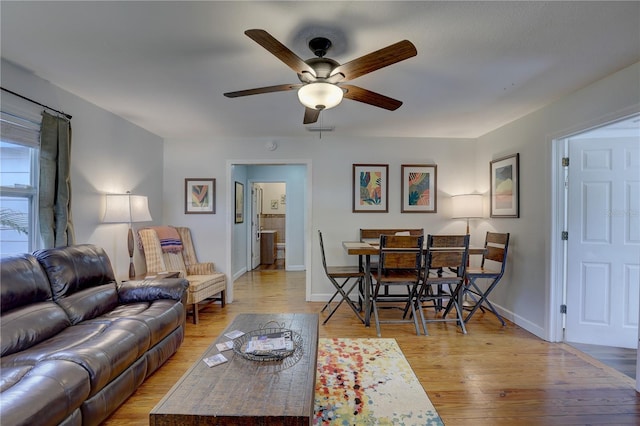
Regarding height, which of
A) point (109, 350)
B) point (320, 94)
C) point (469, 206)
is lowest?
point (109, 350)

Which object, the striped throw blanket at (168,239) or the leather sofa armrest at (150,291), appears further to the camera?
the striped throw blanket at (168,239)

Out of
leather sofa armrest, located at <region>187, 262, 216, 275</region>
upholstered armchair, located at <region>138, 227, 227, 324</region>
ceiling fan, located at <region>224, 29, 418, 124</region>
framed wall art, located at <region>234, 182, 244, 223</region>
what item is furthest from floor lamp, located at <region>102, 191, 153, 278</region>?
framed wall art, located at <region>234, 182, 244, 223</region>

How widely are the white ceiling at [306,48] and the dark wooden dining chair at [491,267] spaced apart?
145 cm

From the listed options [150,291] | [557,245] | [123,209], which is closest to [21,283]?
[150,291]

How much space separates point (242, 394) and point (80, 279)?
1825 millimetres

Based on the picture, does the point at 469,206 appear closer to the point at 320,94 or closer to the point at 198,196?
the point at 320,94

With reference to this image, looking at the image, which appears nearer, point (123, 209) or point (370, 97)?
point (370, 97)

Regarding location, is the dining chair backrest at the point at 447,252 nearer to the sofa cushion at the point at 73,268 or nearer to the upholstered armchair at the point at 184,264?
the upholstered armchair at the point at 184,264

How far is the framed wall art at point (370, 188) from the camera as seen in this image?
4379 millimetres

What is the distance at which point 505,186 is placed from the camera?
3.67 metres

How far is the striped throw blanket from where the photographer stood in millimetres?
3840

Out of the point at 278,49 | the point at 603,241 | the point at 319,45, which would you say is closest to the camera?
the point at 278,49

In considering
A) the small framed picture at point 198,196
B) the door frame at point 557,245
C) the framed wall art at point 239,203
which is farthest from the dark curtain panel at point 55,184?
the door frame at point 557,245

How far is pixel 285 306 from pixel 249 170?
3430mm
